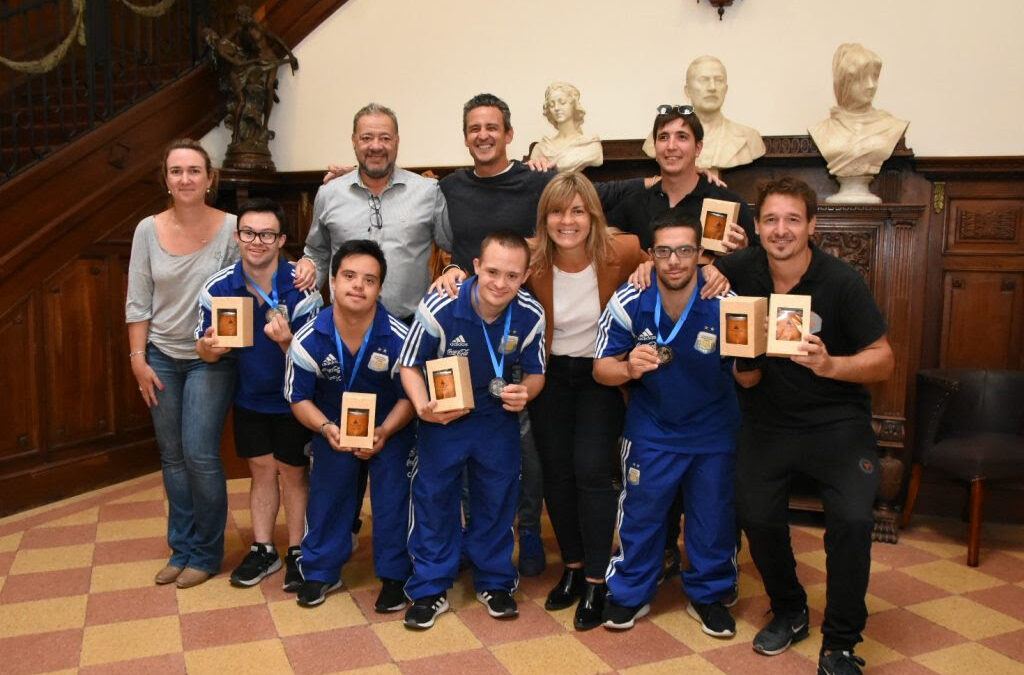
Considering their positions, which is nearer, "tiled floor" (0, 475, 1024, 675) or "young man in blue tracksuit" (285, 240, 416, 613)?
"tiled floor" (0, 475, 1024, 675)

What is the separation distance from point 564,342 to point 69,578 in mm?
2214

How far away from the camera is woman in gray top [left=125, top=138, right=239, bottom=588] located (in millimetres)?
3188

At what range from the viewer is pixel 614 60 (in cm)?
499

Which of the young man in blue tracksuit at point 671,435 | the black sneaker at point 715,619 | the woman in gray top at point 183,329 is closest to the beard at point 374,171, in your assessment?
the woman in gray top at point 183,329

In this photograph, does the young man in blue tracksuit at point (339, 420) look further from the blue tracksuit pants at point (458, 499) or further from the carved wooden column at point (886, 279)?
the carved wooden column at point (886, 279)

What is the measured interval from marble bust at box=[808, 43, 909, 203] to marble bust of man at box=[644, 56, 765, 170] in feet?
1.10

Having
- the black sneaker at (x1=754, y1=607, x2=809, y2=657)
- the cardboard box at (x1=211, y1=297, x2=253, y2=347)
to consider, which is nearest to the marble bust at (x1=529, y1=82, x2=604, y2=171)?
the cardboard box at (x1=211, y1=297, x2=253, y2=347)

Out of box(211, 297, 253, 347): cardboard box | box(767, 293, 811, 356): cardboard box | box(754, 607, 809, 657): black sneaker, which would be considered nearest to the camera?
box(767, 293, 811, 356): cardboard box

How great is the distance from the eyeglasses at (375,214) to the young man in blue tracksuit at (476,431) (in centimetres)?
55

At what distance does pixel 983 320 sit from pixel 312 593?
3530 millimetres

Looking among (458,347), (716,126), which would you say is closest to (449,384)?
(458,347)

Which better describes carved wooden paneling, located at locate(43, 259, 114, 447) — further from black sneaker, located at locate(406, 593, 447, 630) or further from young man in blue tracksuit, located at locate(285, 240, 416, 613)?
black sneaker, located at locate(406, 593, 447, 630)

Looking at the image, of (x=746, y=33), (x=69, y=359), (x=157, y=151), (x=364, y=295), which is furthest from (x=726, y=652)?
(x=157, y=151)

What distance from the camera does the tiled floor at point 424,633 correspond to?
2.68 metres
